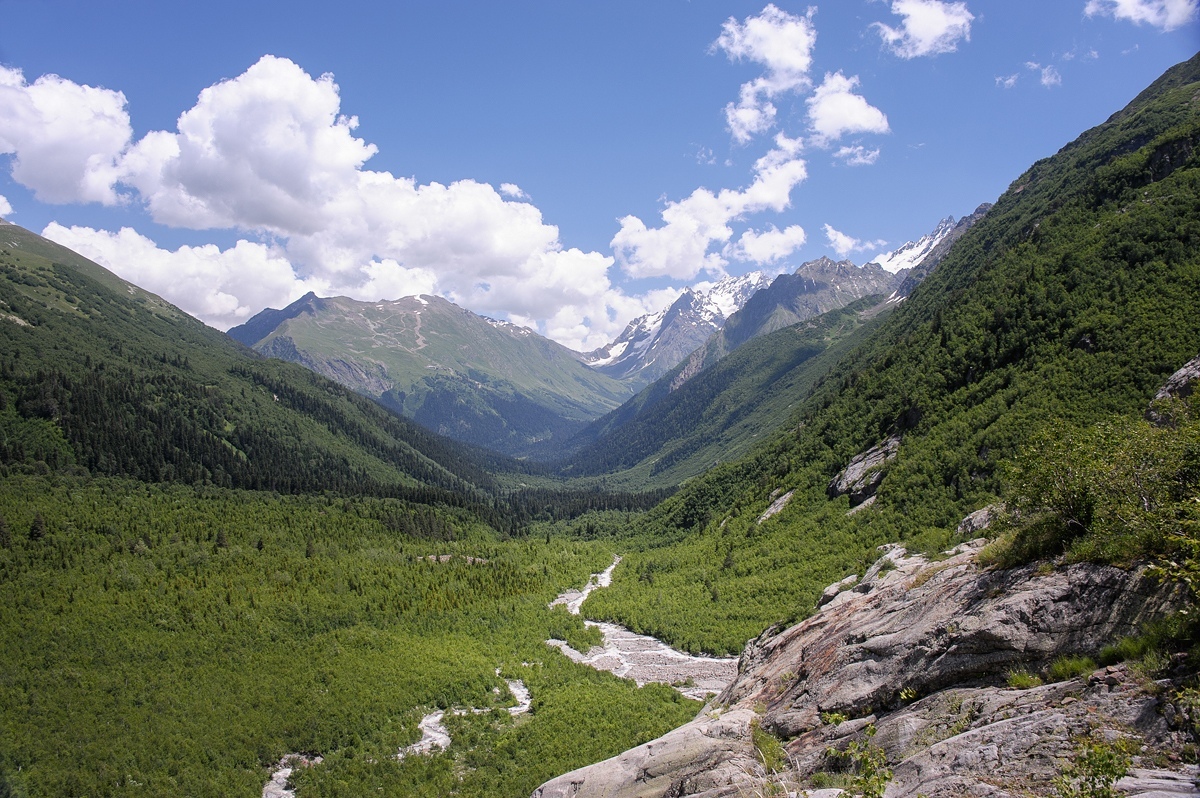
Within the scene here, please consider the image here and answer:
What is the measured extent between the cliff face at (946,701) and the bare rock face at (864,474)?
5087 centimetres

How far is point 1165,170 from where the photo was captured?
79.5 metres

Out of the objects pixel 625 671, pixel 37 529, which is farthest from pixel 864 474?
pixel 37 529

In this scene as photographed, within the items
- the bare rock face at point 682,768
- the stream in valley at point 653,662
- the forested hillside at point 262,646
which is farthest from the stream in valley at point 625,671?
the bare rock face at point 682,768

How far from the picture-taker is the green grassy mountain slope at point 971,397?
57688mm

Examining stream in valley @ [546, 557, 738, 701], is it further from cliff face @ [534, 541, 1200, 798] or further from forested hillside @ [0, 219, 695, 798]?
cliff face @ [534, 541, 1200, 798]

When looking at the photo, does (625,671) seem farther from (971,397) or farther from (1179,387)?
(971,397)

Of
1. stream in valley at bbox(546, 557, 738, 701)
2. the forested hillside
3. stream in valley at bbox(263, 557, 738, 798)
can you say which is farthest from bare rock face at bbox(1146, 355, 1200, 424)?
the forested hillside

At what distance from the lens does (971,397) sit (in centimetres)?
7231

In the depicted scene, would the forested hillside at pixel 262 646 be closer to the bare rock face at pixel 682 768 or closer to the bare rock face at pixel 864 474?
the bare rock face at pixel 682 768

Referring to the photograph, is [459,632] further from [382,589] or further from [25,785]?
[25,785]

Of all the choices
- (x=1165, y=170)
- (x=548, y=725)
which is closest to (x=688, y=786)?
(x=548, y=725)

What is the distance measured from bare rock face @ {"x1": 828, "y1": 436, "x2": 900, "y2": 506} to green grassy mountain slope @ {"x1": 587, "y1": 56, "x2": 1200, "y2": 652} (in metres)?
1.57

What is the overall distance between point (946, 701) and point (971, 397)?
223 ft

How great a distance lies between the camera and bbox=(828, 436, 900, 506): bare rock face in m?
74.2
